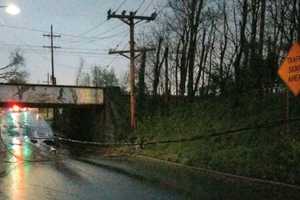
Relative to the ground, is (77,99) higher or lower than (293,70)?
higher

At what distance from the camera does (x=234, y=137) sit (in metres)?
20.5

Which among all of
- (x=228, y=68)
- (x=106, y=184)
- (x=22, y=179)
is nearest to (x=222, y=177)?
(x=106, y=184)

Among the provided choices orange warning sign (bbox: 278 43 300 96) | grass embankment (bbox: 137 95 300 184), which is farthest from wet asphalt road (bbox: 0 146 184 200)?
orange warning sign (bbox: 278 43 300 96)

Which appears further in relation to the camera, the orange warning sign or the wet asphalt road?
Result: the orange warning sign

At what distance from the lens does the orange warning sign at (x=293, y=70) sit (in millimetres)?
13422

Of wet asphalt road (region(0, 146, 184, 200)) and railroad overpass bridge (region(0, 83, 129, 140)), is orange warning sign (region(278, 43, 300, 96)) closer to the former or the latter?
wet asphalt road (region(0, 146, 184, 200))

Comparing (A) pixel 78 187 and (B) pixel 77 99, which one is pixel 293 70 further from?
(B) pixel 77 99

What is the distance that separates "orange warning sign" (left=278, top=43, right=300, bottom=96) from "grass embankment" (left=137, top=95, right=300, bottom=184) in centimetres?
224

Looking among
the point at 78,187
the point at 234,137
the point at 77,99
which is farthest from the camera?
the point at 77,99

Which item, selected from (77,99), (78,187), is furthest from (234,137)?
(77,99)

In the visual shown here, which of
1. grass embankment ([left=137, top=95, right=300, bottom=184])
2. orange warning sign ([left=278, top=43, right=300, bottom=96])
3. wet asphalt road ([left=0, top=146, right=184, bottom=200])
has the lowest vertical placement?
wet asphalt road ([left=0, top=146, right=184, bottom=200])

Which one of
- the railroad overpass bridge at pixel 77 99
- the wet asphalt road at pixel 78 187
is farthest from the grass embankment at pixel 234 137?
the railroad overpass bridge at pixel 77 99

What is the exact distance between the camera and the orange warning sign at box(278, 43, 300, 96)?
13422mm

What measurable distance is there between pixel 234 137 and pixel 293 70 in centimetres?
737
